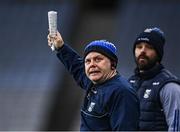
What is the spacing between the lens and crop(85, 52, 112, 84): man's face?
3.01 metres

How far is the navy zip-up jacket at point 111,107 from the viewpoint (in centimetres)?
289

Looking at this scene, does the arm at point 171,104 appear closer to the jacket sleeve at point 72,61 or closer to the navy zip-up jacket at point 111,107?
the navy zip-up jacket at point 111,107

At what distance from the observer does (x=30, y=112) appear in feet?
26.6

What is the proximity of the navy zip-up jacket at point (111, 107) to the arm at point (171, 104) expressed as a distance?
24 cm

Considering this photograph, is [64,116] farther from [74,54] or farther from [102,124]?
[102,124]

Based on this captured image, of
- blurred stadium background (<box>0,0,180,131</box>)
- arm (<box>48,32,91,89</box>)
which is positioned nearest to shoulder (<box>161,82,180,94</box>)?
arm (<box>48,32,91,89</box>)

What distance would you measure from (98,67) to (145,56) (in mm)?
401

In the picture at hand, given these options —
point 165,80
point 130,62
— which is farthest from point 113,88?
point 130,62

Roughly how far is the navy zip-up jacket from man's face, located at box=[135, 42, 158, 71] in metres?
0.31

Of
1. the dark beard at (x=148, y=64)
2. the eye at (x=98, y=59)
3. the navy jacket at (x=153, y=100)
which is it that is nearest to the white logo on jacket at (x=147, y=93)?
the navy jacket at (x=153, y=100)

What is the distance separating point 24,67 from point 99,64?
5735 mm

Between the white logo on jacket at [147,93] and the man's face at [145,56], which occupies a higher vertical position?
the man's face at [145,56]

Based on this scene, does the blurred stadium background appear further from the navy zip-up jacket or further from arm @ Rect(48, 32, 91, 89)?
the navy zip-up jacket

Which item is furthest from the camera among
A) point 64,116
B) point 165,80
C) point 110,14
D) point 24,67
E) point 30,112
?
point 24,67
